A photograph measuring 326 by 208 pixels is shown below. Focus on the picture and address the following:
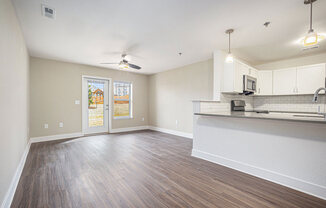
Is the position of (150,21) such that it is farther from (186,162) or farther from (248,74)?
(248,74)

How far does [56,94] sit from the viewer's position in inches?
174

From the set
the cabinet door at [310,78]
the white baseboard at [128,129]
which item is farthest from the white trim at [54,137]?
the cabinet door at [310,78]

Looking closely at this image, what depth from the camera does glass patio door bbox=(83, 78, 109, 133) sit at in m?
5.00

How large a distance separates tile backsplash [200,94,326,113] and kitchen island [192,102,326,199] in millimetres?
613

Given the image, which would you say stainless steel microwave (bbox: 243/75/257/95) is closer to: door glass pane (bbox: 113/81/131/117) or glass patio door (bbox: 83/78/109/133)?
door glass pane (bbox: 113/81/131/117)

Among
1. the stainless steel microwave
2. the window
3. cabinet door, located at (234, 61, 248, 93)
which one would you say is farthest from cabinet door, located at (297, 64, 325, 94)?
the window

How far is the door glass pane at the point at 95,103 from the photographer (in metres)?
5.11

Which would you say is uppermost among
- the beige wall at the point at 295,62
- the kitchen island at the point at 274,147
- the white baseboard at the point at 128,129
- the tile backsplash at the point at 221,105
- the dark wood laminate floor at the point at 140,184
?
the beige wall at the point at 295,62

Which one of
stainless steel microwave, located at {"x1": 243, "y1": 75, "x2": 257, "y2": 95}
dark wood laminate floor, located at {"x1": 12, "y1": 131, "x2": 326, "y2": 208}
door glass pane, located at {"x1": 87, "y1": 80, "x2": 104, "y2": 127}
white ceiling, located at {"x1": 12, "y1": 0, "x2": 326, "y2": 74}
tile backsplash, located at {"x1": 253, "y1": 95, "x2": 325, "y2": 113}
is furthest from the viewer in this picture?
door glass pane, located at {"x1": 87, "y1": 80, "x2": 104, "y2": 127}

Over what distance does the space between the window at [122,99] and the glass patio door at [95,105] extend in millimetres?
356

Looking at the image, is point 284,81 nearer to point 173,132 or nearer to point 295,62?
point 295,62

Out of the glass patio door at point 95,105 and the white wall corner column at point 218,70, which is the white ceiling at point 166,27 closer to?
the white wall corner column at point 218,70

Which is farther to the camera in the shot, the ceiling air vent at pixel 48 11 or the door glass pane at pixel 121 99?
the door glass pane at pixel 121 99

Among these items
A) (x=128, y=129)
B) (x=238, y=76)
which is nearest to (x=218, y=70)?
(x=238, y=76)
